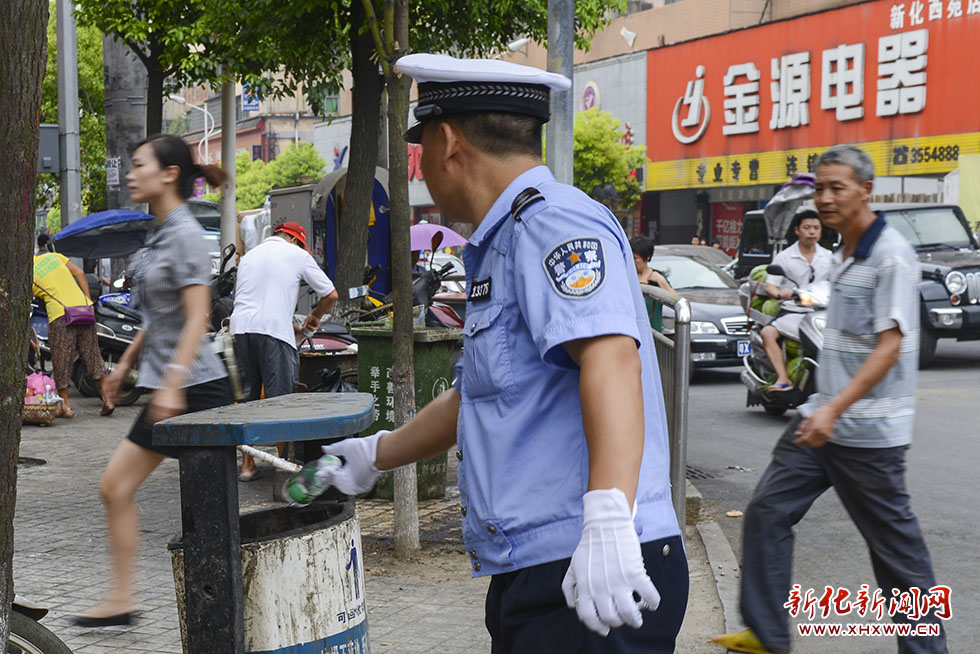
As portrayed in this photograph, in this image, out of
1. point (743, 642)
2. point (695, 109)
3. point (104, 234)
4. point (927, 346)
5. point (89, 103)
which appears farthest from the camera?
point (695, 109)

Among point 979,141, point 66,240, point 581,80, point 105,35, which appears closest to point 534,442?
point 66,240

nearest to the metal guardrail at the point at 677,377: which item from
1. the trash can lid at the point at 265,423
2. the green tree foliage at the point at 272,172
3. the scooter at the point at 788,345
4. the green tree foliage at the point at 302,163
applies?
the trash can lid at the point at 265,423

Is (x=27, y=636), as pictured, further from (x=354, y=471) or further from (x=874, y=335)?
(x=874, y=335)

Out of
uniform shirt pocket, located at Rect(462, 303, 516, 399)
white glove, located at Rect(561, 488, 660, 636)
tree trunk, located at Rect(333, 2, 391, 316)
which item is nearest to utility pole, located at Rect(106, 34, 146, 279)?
tree trunk, located at Rect(333, 2, 391, 316)

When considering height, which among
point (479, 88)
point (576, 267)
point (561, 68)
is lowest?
point (576, 267)

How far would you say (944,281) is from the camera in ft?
45.6

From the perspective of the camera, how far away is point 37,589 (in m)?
5.64

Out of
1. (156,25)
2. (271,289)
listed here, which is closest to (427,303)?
(271,289)

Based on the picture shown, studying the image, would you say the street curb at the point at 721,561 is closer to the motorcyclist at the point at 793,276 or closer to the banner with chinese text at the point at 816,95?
the motorcyclist at the point at 793,276

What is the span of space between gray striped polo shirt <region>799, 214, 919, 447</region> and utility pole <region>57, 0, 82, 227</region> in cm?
1320

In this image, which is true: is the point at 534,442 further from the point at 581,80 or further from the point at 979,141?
the point at 581,80

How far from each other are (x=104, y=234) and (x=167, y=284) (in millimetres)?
9010

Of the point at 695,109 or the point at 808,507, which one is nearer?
the point at 808,507

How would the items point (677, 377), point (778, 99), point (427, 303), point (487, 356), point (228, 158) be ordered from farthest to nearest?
point (778, 99)
point (228, 158)
point (427, 303)
point (677, 377)
point (487, 356)
